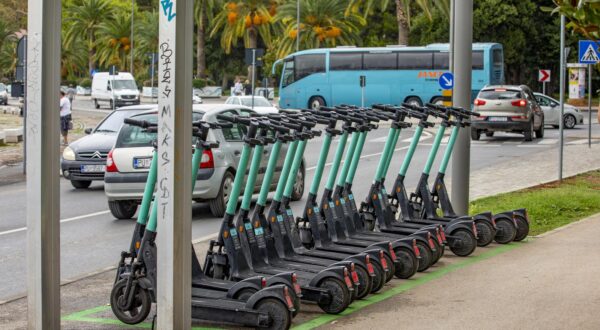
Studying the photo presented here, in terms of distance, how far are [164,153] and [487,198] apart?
11036mm

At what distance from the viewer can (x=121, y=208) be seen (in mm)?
15898

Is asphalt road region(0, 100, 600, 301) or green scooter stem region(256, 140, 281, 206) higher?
green scooter stem region(256, 140, 281, 206)

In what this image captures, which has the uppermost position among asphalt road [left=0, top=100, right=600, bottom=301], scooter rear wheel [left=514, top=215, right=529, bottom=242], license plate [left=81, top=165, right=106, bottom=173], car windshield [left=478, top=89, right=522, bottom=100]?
car windshield [left=478, top=89, right=522, bottom=100]

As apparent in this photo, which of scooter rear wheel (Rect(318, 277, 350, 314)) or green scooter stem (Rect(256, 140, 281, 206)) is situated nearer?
scooter rear wheel (Rect(318, 277, 350, 314))

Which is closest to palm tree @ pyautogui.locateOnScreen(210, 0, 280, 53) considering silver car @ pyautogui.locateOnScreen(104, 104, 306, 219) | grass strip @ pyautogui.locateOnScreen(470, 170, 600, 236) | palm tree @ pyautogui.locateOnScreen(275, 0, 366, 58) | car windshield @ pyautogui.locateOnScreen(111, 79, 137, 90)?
palm tree @ pyautogui.locateOnScreen(275, 0, 366, 58)

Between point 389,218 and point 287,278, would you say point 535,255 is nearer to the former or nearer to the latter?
point 389,218

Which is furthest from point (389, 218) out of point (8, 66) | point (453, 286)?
point (8, 66)

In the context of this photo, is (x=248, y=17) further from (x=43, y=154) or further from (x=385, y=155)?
(x=43, y=154)

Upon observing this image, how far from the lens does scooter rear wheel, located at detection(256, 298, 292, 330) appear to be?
25.6 ft

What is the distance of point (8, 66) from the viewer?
365ft

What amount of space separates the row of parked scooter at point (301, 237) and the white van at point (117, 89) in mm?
52015

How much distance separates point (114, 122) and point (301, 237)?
1162cm

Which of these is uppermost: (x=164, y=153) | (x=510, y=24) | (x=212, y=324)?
(x=510, y=24)

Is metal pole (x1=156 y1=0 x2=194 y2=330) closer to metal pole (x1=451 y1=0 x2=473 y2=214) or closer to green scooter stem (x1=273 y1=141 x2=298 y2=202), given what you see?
green scooter stem (x1=273 y1=141 x2=298 y2=202)
